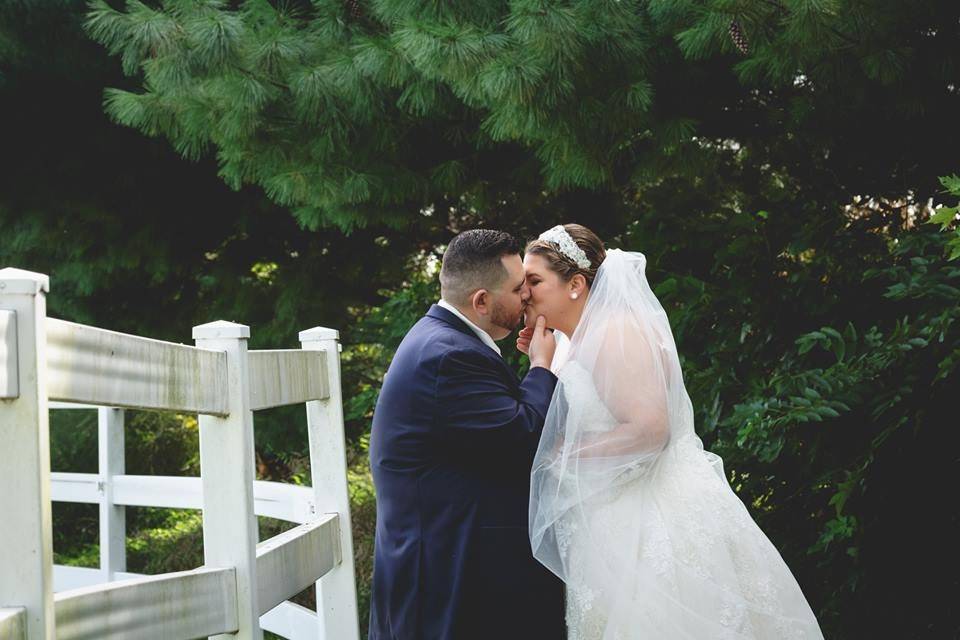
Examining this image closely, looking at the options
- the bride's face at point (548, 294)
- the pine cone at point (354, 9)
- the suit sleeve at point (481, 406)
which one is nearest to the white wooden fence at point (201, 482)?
the suit sleeve at point (481, 406)

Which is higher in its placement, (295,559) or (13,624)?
(13,624)

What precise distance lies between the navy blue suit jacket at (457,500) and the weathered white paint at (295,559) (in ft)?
0.63

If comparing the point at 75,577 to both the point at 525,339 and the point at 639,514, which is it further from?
the point at 639,514

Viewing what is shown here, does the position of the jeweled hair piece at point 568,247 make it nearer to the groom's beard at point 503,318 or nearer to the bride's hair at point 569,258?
the bride's hair at point 569,258

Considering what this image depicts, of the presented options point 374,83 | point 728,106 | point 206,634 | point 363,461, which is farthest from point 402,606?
point 363,461

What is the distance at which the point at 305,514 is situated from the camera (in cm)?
377

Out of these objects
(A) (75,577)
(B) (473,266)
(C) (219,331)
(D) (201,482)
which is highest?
(B) (473,266)

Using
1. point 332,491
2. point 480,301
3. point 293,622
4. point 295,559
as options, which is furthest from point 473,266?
point 293,622

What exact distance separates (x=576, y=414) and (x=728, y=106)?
2718mm

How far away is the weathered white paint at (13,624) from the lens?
61.2 inches

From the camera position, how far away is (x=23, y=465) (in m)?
1.64

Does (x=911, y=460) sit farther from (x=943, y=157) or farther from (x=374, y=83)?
(x=374, y=83)

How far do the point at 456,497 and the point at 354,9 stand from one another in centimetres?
313

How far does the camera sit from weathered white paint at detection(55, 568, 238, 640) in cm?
185
